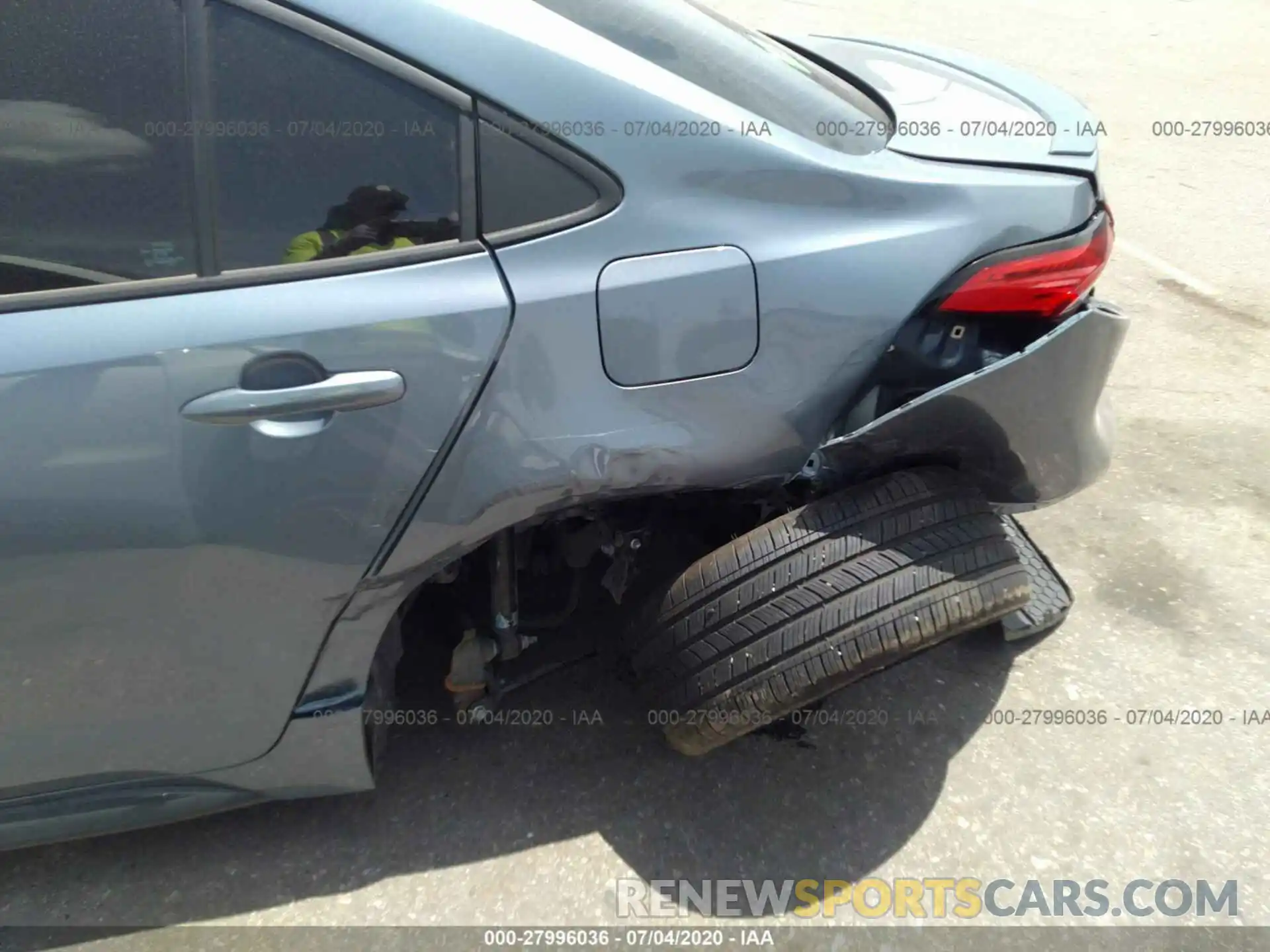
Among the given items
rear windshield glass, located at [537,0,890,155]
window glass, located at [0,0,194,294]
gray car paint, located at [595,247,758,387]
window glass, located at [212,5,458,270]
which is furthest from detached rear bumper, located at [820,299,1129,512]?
window glass, located at [0,0,194,294]

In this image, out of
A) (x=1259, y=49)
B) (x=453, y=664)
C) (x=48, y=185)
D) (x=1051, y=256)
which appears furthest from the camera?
(x=1259, y=49)

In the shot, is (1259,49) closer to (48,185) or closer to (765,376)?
(765,376)

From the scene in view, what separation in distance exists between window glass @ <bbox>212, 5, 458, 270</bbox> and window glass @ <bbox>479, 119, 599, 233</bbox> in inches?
2.2

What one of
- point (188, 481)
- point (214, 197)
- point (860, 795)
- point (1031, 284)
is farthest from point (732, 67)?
point (860, 795)

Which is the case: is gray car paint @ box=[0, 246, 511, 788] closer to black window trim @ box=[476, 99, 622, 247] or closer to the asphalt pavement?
black window trim @ box=[476, 99, 622, 247]

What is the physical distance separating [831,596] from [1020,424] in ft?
1.59

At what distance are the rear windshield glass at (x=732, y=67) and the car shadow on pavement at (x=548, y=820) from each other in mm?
1342

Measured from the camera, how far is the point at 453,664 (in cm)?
219

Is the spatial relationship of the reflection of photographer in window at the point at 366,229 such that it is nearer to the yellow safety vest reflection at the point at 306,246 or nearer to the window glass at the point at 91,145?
the yellow safety vest reflection at the point at 306,246

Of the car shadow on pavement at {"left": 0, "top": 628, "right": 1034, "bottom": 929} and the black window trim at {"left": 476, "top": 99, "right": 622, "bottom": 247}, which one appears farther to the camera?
the car shadow on pavement at {"left": 0, "top": 628, "right": 1034, "bottom": 929}

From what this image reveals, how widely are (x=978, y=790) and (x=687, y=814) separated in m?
0.67

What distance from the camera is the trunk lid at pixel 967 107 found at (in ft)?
6.41

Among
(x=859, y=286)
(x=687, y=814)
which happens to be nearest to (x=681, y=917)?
(x=687, y=814)

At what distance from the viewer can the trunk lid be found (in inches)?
77.0
